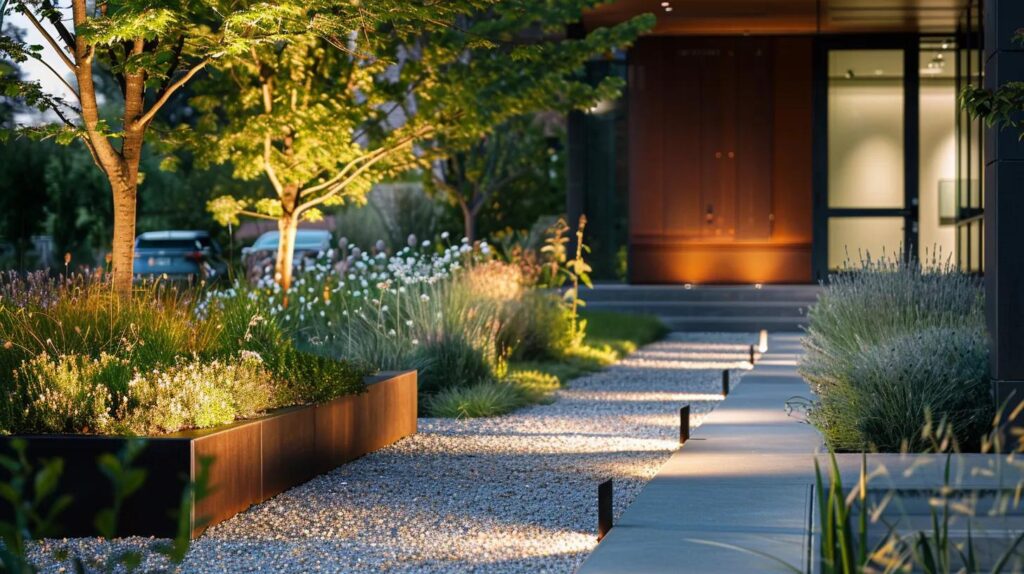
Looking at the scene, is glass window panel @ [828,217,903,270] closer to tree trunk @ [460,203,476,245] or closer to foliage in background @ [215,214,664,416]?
tree trunk @ [460,203,476,245]

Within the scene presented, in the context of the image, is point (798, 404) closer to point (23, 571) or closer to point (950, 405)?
point (950, 405)

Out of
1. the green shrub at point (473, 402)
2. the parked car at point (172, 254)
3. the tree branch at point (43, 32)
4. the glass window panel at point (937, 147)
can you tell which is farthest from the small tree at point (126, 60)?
the glass window panel at point (937, 147)

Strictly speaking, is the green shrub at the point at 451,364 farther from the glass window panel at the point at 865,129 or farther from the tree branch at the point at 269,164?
the glass window panel at the point at 865,129

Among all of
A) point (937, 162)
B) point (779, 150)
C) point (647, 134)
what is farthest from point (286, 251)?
point (937, 162)

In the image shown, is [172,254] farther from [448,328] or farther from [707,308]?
[448,328]

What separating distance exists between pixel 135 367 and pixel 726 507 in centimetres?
313

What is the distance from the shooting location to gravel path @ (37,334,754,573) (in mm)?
5637

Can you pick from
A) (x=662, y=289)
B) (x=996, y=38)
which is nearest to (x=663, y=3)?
(x=662, y=289)

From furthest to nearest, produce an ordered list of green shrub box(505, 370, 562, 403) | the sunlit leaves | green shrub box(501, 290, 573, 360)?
green shrub box(501, 290, 573, 360), green shrub box(505, 370, 562, 403), the sunlit leaves

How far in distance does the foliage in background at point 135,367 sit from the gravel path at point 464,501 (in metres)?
0.58

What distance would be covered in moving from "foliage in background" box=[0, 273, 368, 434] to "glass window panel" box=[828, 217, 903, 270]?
16166 mm

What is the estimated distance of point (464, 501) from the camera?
23.0 feet

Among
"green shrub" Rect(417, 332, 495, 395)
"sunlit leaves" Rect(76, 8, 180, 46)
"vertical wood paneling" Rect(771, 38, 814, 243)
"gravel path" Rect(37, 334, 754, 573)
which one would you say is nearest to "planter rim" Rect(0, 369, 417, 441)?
"gravel path" Rect(37, 334, 754, 573)

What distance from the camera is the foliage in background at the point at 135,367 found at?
6570mm
